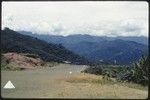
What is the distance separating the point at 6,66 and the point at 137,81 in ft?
70.0

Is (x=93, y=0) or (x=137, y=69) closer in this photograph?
(x=93, y=0)

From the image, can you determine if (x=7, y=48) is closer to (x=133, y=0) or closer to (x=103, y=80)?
(x=103, y=80)

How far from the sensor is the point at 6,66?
147 ft

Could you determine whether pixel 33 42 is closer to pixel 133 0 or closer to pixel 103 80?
pixel 103 80

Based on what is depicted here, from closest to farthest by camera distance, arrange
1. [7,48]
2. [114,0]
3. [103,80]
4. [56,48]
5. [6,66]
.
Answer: [114,0], [103,80], [6,66], [7,48], [56,48]

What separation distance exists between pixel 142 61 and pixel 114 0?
18.4 meters

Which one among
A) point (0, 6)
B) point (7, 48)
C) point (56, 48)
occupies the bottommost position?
point (56, 48)

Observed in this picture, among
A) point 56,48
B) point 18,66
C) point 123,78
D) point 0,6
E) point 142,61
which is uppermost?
point 0,6

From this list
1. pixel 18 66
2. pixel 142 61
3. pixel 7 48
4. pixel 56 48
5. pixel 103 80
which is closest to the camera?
pixel 142 61

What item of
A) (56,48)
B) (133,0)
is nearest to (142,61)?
(133,0)

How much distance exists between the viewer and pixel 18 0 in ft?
24.8

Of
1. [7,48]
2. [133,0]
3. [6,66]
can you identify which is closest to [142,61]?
[133,0]

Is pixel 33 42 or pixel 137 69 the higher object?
pixel 137 69

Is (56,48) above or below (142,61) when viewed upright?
below
